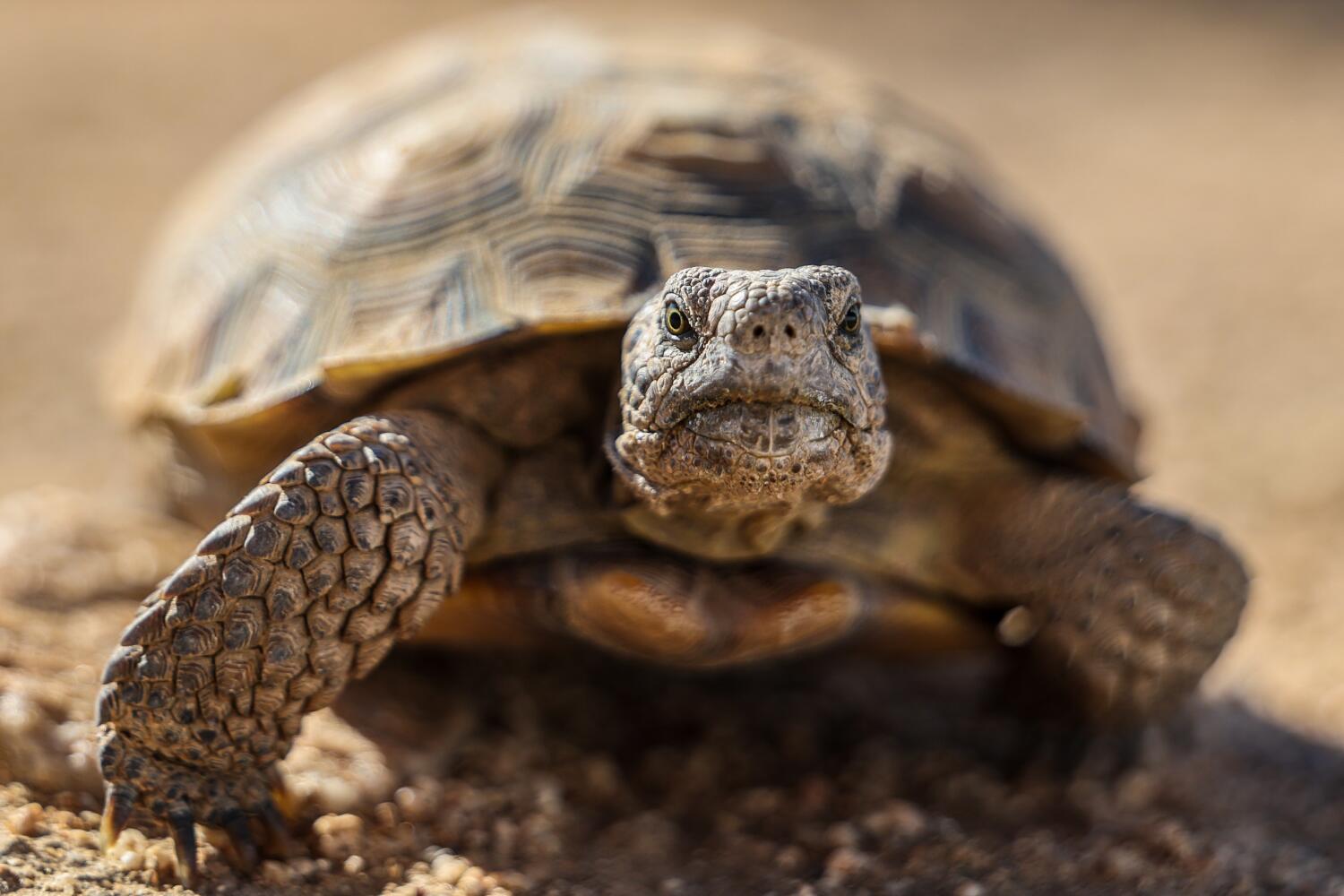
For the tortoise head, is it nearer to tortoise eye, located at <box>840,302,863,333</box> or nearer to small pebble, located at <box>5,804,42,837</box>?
tortoise eye, located at <box>840,302,863,333</box>

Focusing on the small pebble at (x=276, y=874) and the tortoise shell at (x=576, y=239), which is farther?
the tortoise shell at (x=576, y=239)

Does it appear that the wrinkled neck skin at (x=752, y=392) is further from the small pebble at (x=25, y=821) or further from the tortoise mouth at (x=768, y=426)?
the small pebble at (x=25, y=821)

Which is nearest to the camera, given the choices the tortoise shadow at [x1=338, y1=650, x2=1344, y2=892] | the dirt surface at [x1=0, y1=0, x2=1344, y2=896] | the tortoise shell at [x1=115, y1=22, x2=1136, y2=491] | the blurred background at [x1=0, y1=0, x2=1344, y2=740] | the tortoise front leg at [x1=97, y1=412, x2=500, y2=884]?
the tortoise front leg at [x1=97, y1=412, x2=500, y2=884]

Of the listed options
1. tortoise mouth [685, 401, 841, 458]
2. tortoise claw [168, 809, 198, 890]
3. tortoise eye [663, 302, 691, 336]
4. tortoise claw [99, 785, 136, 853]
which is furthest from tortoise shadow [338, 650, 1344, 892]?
tortoise eye [663, 302, 691, 336]

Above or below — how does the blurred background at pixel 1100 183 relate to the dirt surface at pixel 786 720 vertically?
above

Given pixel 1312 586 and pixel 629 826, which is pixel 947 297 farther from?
pixel 1312 586

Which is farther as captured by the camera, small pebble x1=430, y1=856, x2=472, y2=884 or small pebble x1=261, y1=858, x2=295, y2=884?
small pebble x1=430, y1=856, x2=472, y2=884

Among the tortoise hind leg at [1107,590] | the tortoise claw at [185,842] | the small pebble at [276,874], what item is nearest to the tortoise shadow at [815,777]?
the tortoise hind leg at [1107,590]
